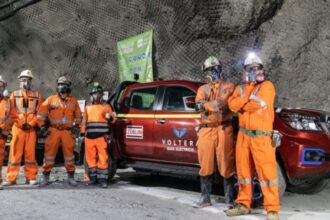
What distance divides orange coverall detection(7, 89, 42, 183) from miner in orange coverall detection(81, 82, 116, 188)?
95 centimetres

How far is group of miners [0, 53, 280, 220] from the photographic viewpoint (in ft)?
17.9

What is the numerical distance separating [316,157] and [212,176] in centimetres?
148

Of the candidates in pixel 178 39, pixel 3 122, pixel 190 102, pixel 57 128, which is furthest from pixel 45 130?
pixel 178 39

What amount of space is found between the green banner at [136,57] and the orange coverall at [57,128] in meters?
5.53

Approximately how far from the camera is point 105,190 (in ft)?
24.8

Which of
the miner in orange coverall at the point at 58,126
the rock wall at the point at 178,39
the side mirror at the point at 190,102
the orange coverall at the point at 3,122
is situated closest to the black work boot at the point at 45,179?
the miner in orange coverall at the point at 58,126

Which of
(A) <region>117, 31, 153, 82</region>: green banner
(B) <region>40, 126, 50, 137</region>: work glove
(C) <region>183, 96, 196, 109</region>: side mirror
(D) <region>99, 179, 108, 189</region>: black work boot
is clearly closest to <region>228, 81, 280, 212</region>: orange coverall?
(C) <region>183, 96, 196, 109</region>: side mirror

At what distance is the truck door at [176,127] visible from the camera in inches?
274

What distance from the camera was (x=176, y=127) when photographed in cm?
718

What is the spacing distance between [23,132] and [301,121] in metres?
4.78

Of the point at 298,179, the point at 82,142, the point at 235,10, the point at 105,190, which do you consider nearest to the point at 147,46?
the point at 235,10

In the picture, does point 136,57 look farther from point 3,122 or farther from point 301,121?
point 301,121

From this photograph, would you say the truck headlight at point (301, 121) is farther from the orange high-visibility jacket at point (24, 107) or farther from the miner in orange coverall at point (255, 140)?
the orange high-visibility jacket at point (24, 107)

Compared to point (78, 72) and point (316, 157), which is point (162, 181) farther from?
point (78, 72)
